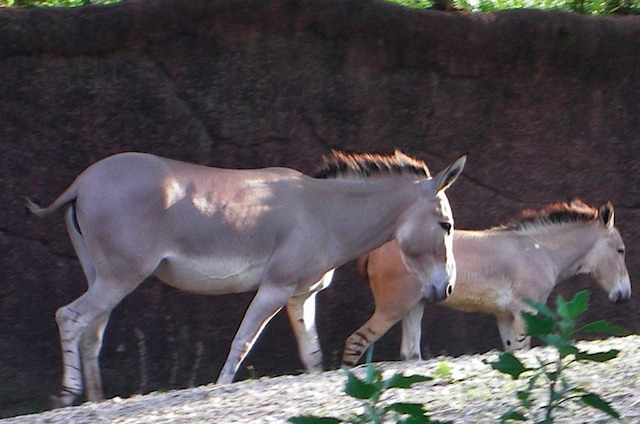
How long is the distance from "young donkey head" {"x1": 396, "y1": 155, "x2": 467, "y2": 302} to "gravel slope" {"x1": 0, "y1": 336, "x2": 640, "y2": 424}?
163cm

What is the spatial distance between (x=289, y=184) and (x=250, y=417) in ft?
9.25

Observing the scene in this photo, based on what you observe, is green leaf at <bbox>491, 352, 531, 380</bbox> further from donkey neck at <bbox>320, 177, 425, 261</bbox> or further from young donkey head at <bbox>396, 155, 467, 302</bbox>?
young donkey head at <bbox>396, 155, 467, 302</bbox>

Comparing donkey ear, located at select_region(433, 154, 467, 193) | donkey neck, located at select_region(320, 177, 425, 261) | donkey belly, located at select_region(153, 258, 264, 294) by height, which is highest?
donkey ear, located at select_region(433, 154, 467, 193)

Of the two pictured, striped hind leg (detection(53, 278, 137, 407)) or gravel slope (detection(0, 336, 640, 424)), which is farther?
striped hind leg (detection(53, 278, 137, 407))

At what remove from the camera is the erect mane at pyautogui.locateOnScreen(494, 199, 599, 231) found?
8.73 metres

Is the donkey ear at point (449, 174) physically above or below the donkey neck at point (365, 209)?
above

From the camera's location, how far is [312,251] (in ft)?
23.6

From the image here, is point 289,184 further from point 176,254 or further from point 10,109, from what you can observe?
point 10,109

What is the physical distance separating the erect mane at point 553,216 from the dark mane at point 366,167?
1305 mm

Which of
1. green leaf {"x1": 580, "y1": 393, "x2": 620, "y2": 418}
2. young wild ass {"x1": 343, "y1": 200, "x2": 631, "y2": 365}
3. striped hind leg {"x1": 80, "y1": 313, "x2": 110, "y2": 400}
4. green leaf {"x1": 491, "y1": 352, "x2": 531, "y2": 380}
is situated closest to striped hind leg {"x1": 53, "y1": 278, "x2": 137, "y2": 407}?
striped hind leg {"x1": 80, "y1": 313, "x2": 110, "y2": 400}

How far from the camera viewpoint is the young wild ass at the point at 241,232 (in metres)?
6.72

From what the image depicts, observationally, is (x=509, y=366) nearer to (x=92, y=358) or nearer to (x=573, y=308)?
(x=573, y=308)

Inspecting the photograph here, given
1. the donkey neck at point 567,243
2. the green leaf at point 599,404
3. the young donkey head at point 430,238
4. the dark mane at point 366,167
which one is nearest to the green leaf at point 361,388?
the green leaf at point 599,404

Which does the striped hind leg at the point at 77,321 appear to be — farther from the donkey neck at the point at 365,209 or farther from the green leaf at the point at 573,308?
the green leaf at the point at 573,308
